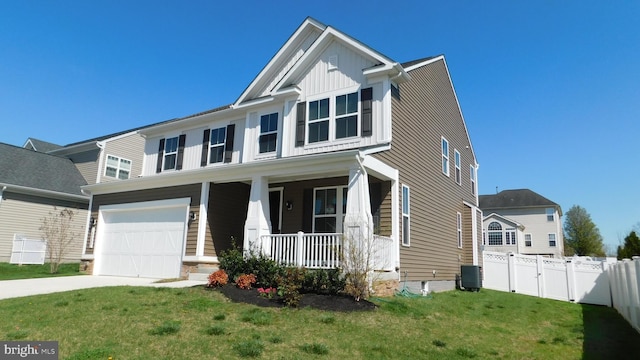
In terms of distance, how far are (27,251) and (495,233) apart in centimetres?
4021

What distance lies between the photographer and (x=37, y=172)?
71.2 feet

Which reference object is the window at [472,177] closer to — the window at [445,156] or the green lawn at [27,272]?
the window at [445,156]

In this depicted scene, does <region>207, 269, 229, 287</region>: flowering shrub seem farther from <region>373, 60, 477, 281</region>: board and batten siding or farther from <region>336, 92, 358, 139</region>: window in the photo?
<region>336, 92, 358, 139</region>: window

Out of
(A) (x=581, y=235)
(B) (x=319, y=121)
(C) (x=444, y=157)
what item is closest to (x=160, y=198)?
(B) (x=319, y=121)

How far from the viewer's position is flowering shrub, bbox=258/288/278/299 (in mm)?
9075

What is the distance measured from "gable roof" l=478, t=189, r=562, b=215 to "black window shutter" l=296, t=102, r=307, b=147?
40.8 m

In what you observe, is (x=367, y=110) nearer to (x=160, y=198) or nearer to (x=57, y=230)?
(x=160, y=198)

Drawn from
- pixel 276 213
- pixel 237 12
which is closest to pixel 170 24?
pixel 237 12

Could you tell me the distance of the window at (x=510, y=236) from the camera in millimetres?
42244

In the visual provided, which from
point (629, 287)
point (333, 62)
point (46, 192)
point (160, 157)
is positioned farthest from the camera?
point (46, 192)

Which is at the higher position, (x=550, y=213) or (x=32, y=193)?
(x=550, y=213)

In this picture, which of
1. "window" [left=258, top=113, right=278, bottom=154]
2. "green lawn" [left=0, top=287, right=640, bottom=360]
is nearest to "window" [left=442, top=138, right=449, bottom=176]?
"window" [left=258, top=113, right=278, bottom=154]

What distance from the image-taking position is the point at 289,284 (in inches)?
344

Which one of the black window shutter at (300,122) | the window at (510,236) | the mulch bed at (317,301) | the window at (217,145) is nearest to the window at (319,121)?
the black window shutter at (300,122)
